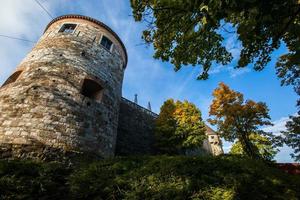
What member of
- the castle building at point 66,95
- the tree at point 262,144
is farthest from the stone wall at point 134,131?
the tree at point 262,144

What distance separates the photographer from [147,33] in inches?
271

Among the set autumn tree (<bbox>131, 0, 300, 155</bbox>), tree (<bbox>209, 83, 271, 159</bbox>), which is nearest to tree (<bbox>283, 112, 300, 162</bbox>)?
tree (<bbox>209, 83, 271, 159</bbox>)

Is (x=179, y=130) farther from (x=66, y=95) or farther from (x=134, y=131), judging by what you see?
(x=66, y=95)

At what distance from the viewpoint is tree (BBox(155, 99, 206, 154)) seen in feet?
52.1

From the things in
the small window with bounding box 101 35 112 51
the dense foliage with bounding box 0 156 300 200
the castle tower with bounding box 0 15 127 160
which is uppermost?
the small window with bounding box 101 35 112 51

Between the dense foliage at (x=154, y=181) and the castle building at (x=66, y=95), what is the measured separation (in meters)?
2.61

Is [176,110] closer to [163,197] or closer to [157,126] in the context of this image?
[157,126]

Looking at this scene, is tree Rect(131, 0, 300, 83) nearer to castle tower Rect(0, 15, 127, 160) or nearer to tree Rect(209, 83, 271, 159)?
castle tower Rect(0, 15, 127, 160)

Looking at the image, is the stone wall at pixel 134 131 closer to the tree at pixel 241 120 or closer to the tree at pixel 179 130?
the tree at pixel 179 130

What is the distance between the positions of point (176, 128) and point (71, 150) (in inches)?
387

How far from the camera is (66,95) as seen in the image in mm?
8891

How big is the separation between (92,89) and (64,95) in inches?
82.3

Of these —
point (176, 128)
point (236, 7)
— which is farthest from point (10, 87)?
point (176, 128)

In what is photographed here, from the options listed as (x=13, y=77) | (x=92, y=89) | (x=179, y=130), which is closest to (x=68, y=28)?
(x=13, y=77)
